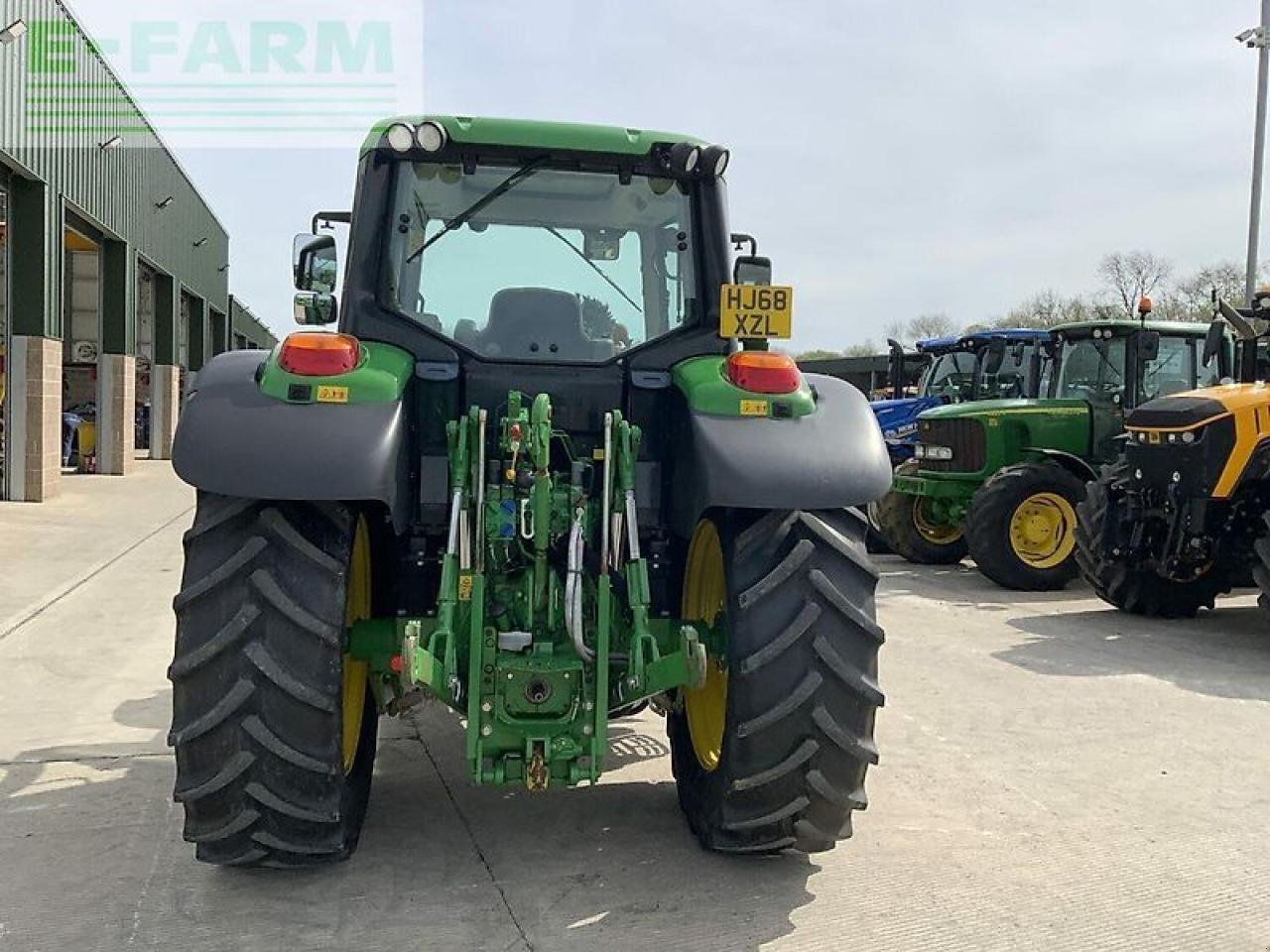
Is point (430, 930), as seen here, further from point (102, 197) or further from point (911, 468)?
point (102, 197)

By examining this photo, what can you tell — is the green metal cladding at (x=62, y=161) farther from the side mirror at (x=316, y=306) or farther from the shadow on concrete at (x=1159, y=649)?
the shadow on concrete at (x=1159, y=649)

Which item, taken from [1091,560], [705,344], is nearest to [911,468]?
[1091,560]

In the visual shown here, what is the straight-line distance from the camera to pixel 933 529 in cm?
1220

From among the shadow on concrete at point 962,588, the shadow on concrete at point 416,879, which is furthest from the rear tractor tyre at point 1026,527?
the shadow on concrete at point 416,879

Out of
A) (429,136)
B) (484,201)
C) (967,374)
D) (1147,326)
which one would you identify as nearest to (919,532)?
(967,374)

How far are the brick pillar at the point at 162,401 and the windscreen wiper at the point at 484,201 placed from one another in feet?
79.6

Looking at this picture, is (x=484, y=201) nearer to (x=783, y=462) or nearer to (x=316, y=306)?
(x=316, y=306)

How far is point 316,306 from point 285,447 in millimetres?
1151

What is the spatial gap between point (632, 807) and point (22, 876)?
1.99 metres

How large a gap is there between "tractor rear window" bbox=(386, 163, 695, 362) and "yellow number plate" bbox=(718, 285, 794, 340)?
35 centimetres

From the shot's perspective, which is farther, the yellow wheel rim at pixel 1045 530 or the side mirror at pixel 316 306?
the yellow wheel rim at pixel 1045 530

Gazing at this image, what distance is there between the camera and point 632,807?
4.30m

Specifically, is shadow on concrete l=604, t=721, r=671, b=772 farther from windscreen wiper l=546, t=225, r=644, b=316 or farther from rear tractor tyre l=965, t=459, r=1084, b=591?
rear tractor tyre l=965, t=459, r=1084, b=591

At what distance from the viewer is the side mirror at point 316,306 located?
→ 4.30 m
